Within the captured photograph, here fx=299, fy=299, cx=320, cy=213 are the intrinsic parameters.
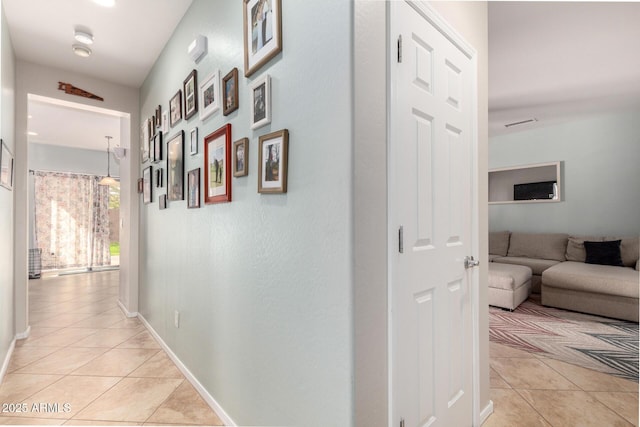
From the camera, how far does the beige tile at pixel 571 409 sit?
175 centimetres

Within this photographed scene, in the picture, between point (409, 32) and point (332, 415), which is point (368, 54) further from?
point (332, 415)

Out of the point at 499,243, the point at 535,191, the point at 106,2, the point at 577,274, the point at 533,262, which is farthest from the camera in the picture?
the point at 499,243

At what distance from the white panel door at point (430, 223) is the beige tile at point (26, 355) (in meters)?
3.00

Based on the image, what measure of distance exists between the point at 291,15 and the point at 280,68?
21 centimetres

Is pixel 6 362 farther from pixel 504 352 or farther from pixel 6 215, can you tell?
pixel 504 352

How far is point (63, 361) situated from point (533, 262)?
5.76m

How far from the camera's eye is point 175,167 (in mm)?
2461

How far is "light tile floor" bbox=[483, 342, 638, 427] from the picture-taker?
1769 millimetres

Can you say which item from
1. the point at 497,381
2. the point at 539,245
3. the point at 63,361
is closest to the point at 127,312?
the point at 63,361

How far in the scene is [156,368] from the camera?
7.70 feet

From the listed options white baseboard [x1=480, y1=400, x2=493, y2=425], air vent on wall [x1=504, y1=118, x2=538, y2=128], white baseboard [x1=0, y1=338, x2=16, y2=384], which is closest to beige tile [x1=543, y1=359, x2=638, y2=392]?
white baseboard [x1=480, y1=400, x2=493, y2=425]

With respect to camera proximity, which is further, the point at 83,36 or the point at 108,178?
the point at 108,178

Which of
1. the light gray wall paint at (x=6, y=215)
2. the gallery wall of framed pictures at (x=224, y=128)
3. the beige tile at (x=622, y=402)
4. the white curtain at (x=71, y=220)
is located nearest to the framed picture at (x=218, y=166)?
the gallery wall of framed pictures at (x=224, y=128)

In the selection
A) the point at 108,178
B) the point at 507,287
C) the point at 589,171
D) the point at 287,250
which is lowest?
the point at 507,287
